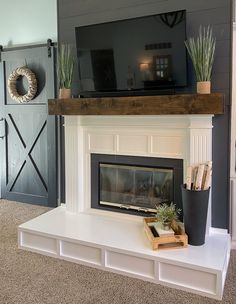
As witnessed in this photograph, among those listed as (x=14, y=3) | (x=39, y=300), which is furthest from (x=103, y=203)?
(x=14, y=3)

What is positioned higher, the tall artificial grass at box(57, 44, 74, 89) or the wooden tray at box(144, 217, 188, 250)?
the tall artificial grass at box(57, 44, 74, 89)

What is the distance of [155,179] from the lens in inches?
114

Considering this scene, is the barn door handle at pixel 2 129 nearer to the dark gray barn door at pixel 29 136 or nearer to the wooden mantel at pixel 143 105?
the dark gray barn door at pixel 29 136

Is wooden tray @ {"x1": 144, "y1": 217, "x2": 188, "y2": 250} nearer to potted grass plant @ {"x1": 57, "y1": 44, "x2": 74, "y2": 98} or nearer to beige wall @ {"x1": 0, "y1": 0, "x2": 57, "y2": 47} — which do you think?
potted grass plant @ {"x1": 57, "y1": 44, "x2": 74, "y2": 98}

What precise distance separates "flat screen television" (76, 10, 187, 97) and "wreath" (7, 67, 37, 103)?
1.07m

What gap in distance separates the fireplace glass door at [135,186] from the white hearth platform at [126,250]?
0.57ft

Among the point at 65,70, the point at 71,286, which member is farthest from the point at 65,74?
the point at 71,286

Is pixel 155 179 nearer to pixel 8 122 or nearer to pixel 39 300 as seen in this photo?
pixel 39 300

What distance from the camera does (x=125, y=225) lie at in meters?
2.80

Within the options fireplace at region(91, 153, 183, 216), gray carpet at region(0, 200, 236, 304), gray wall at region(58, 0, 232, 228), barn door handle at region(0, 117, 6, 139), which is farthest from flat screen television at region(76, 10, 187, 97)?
barn door handle at region(0, 117, 6, 139)

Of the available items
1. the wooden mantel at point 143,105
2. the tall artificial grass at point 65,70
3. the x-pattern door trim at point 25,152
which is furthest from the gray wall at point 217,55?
the x-pattern door trim at point 25,152

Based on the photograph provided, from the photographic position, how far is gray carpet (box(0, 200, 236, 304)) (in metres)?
2.04

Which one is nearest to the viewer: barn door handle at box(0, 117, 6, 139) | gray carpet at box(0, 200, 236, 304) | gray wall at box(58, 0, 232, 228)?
gray carpet at box(0, 200, 236, 304)

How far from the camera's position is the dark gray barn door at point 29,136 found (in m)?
3.88
